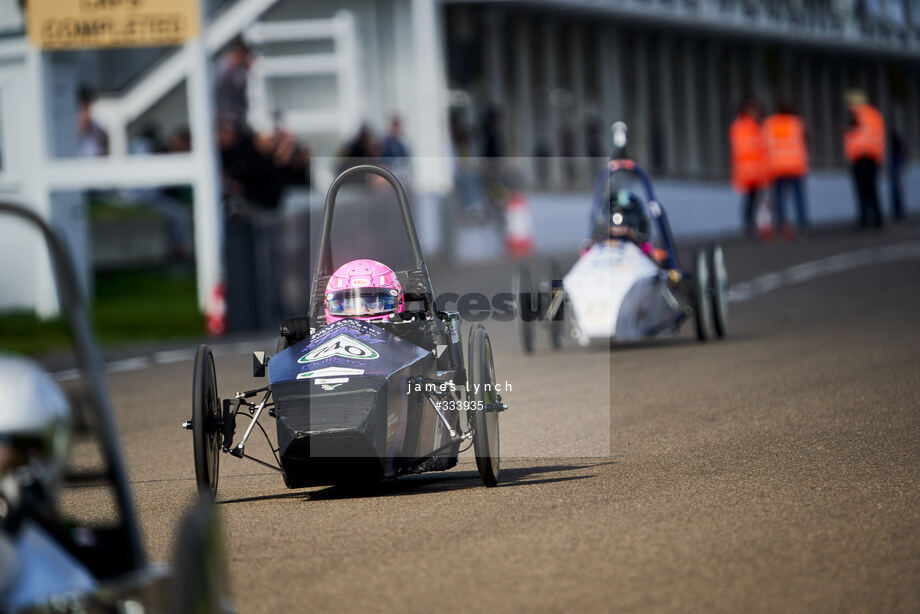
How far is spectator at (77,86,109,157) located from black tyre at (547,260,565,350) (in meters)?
9.96

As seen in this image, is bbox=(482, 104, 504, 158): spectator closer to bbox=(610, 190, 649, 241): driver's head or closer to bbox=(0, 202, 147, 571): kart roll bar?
bbox=(610, 190, 649, 241): driver's head

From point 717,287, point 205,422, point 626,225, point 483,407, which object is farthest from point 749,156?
point 205,422

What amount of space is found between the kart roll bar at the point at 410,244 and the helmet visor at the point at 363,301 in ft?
0.71

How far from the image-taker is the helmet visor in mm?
8367

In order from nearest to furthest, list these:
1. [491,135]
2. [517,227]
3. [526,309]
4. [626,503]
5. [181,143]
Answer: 1. [626,503]
2. [526,309]
3. [181,143]
4. [517,227]
5. [491,135]

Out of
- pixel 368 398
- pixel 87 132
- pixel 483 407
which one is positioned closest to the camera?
pixel 368 398

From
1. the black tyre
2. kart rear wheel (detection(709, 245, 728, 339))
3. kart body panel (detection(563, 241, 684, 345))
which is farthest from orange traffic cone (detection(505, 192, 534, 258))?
kart body panel (detection(563, 241, 684, 345))

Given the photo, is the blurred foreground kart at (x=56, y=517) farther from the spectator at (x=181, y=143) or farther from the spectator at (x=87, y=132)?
the spectator at (x=181, y=143)

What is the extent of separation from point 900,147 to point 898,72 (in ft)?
77.0

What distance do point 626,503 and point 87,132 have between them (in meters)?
17.6

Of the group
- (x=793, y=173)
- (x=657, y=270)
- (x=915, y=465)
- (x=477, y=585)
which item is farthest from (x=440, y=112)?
(x=477, y=585)

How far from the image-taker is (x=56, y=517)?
4.66 m

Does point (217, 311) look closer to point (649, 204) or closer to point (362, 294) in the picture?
point (649, 204)

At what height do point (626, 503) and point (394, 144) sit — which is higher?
point (394, 144)
